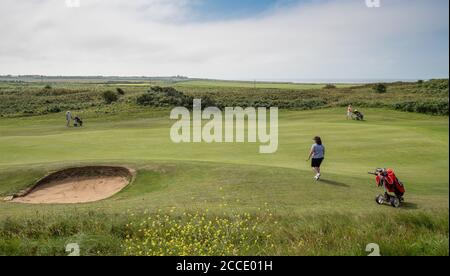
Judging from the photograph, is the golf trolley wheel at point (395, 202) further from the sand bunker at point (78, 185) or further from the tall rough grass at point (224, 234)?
the sand bunker at point (78, 185)

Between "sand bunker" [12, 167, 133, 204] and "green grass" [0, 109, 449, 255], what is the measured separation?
0.57m

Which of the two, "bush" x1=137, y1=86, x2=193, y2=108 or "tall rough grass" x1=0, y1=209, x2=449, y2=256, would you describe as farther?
"bush" x1=137, y1=86, x2=193, y2=108

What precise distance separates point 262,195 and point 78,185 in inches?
312

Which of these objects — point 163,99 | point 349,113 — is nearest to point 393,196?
point 349,113

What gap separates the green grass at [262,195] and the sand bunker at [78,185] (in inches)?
22.6

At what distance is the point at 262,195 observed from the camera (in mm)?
12367

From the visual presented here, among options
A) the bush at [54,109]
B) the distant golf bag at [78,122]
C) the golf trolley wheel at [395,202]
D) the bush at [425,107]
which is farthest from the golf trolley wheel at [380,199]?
the bush at [425,107]

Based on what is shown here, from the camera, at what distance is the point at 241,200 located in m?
11.9

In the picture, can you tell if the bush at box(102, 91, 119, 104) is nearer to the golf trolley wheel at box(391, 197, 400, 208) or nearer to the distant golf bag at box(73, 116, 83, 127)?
the distant golf bag at box(73, 116, 83, 127)

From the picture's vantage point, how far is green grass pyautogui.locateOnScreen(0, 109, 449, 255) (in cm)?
822

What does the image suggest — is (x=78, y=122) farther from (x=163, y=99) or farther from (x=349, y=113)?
(x=349, y=113)

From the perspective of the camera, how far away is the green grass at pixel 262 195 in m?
8.22

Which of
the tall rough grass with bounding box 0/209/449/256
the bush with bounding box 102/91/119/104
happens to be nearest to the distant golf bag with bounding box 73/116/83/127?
the bush with bounding box 102/91/119/104
